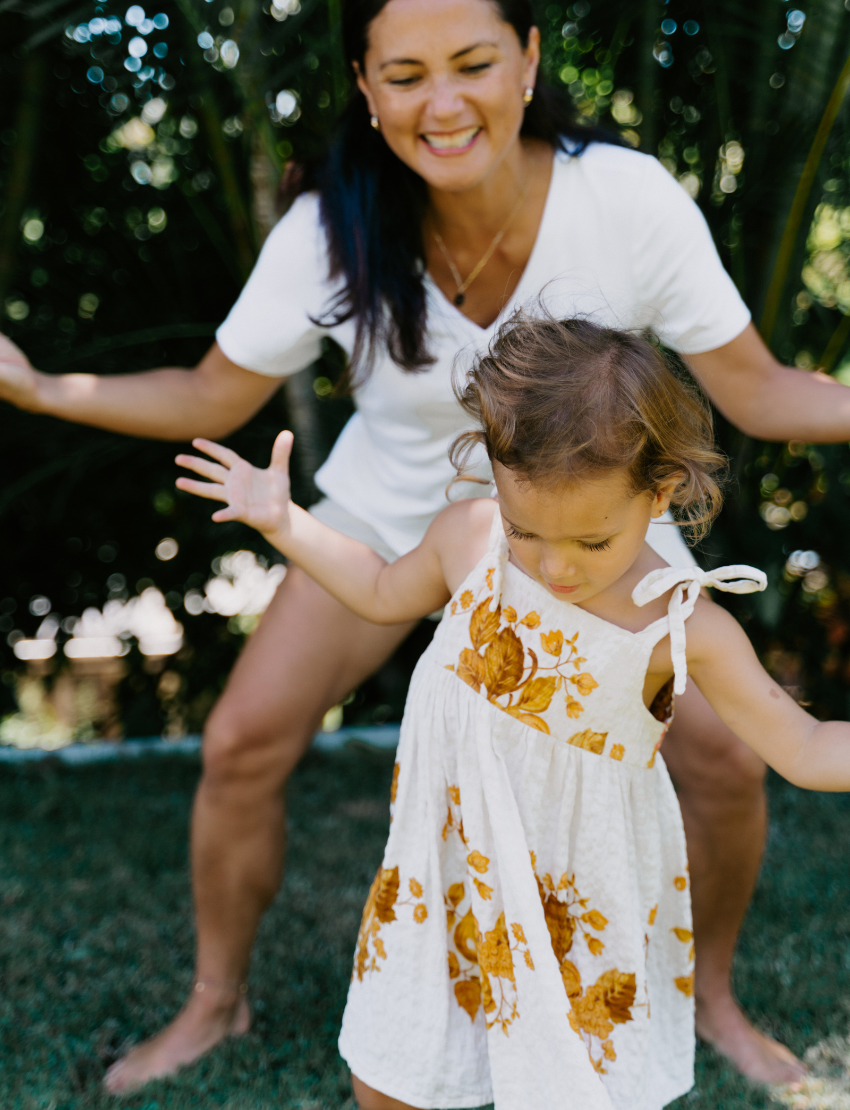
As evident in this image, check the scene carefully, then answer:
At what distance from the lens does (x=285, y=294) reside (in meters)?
1.85

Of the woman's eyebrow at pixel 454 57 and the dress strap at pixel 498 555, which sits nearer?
the dress strap at pixel 498 555

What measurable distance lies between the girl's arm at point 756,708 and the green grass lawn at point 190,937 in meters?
0.73

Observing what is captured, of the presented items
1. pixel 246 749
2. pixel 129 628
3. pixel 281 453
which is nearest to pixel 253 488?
pixel 281 453

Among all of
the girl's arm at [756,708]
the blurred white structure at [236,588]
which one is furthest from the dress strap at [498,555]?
the blurred white structure at [236,588]

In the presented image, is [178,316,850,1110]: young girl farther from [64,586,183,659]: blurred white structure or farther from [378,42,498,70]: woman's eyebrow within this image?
[64,586,183,659]: blurred white structure

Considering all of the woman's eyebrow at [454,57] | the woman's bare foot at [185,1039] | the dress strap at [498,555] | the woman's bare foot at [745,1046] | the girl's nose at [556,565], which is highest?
the woman's eyebrow at [454,57]

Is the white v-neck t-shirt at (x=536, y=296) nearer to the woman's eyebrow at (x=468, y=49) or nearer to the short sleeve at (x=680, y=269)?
the short sleeve at (x=680, y=269)

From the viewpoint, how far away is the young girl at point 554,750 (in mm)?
1327

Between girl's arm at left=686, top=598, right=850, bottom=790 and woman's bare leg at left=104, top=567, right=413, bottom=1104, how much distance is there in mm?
676

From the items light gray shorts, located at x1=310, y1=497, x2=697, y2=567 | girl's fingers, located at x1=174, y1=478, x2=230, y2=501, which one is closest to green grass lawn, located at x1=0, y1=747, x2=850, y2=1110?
light gray shorts, located at x1=310, y1=497, x2=697, y2=567

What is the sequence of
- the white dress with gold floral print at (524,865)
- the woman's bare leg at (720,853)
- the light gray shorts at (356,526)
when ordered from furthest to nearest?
the light gray shorts at (356,526) < the woman's bare leg at (720,853) < the white dress with gold floral print at (524,865)

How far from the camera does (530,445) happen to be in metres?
1.29

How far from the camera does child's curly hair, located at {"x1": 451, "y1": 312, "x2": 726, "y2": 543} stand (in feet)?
4.22

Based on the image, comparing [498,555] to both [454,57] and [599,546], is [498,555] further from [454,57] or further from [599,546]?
[454,57]
